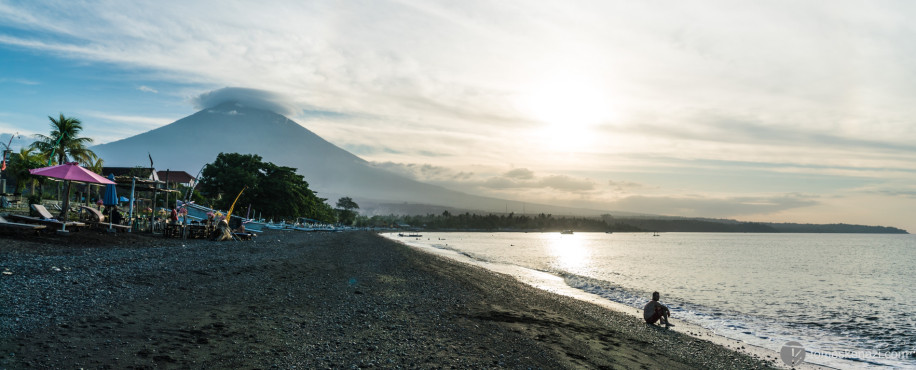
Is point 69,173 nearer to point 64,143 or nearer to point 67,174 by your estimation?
point 67,174

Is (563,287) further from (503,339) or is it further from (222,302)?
(222,302)

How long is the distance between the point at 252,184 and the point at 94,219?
36.7 meters

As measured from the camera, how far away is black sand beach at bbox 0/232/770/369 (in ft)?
23.7

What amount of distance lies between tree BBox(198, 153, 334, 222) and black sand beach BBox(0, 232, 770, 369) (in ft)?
150

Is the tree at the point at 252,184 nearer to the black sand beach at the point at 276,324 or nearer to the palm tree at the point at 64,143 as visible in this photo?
the palm tree at the point at 64,143

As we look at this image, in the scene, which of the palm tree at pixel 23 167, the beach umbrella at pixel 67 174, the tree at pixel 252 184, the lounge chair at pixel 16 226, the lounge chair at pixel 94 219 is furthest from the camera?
the tree at pixel 252 184

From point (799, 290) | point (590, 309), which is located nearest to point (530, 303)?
point (590, 309)

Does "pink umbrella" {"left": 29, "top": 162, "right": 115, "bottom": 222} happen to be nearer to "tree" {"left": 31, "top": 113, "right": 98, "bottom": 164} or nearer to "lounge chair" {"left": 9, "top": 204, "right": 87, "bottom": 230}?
"lounge chair" {"left": 9, "top": 204, "right": 87, "bottom": 230}

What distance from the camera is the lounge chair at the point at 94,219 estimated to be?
25219mm

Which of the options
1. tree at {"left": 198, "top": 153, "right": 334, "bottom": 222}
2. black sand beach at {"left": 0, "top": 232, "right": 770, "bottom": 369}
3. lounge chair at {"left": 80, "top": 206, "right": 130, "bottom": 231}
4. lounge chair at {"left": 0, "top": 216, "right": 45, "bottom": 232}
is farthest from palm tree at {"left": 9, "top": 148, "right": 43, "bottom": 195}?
black sand beach at {"left": 0, "top": 232, "right": 770, "bottom": 369}

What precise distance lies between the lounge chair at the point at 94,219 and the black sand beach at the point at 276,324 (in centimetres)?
792

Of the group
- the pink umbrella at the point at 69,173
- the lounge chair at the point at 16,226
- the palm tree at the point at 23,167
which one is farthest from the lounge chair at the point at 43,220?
the palm tree at the point at 23,167

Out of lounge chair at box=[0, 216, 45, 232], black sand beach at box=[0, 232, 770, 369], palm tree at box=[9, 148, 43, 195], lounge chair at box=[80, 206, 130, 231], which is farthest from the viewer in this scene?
palm tree at box=[9, 148, 43, 195]

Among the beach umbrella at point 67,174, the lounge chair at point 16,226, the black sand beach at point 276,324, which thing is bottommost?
the black sand beach at point 276,324
